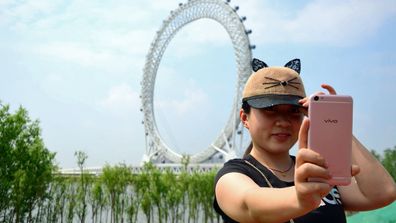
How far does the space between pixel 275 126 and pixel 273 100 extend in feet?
0.26

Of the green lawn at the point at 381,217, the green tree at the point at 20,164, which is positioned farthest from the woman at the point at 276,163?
the green tree at the point at 20,164

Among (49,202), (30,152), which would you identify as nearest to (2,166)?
(30,152)

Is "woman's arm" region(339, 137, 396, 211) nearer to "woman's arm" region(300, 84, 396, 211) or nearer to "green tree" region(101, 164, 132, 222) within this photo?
"woman's arm" region(300, 84, 396, 211)

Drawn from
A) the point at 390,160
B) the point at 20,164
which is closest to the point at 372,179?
the point at 20,164

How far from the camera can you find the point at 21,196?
26.8 feet

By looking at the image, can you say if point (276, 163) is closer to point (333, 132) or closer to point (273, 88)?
point (273, 88)

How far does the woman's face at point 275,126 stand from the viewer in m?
1.24

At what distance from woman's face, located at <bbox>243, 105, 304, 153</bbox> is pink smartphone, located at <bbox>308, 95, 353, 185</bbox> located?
24cm

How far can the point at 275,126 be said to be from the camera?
4.10 ft

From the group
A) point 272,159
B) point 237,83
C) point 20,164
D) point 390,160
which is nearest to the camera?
point 272,159

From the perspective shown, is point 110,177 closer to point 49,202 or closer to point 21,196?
point 49,202

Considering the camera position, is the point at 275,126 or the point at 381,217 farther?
the point at 381,217

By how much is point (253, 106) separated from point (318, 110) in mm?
289

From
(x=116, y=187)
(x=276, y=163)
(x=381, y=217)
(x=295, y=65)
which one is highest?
(x=116, y=187)
